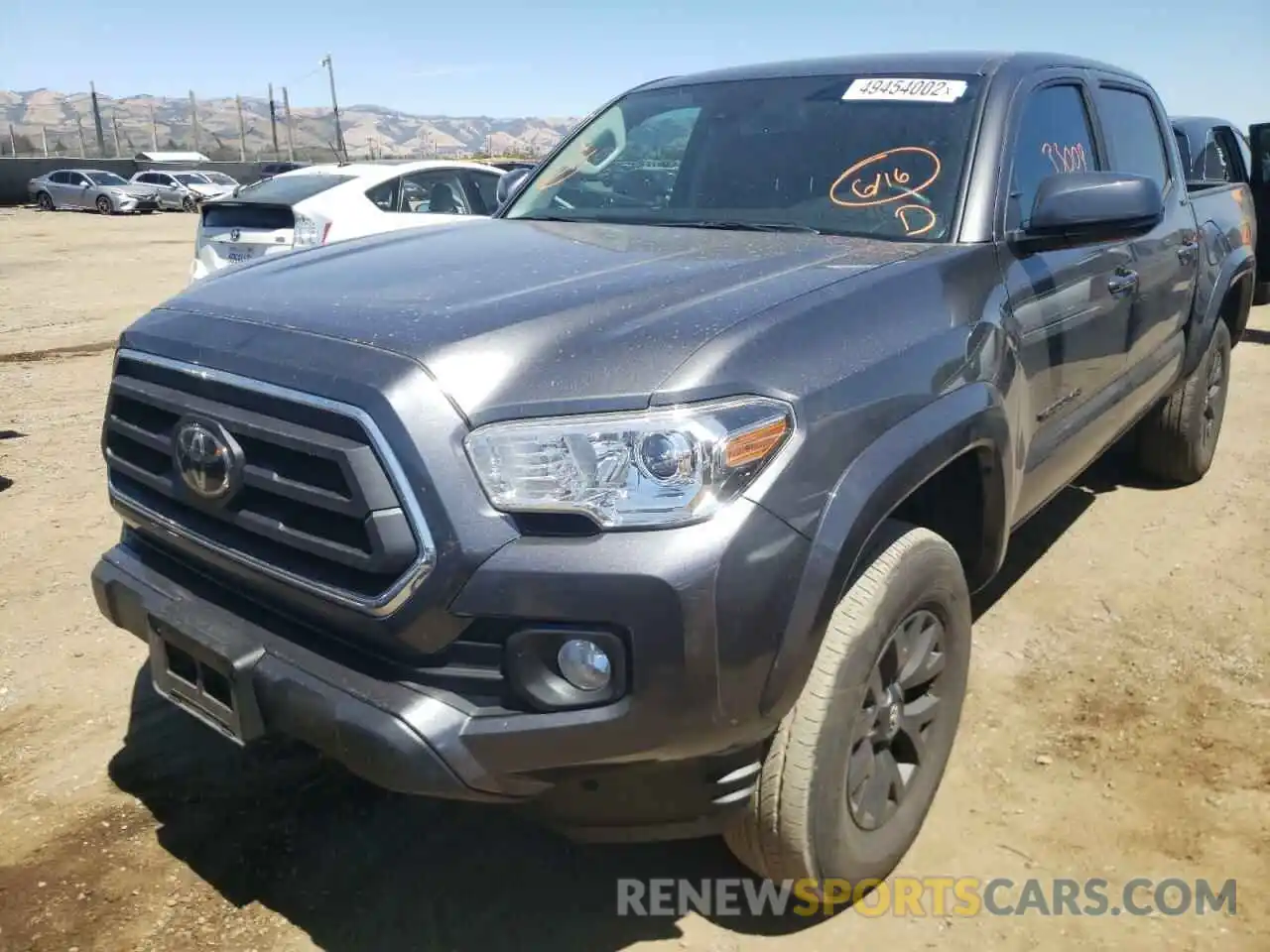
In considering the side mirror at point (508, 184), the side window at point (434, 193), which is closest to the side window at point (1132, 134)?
the side mirror at point (508, 184)

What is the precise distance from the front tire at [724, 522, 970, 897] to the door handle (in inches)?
56.9

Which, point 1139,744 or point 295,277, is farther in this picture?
point 1139,744

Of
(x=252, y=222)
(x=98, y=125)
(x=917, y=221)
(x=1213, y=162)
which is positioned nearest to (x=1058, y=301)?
(x=917, y=221)

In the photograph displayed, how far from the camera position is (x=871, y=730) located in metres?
2.43

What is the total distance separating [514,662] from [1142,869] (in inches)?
69.3

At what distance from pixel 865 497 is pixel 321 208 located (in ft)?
23.6

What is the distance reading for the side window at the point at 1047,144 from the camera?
10.1 ft

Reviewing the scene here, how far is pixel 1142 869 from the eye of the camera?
2.64 meters

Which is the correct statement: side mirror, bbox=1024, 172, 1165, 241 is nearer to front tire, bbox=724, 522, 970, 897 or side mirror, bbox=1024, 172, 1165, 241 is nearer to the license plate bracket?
front tire, bbox=724, 522, 970, 897

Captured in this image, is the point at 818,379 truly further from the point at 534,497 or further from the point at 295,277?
the point at 295,277

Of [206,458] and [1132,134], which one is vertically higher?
[1132,134]

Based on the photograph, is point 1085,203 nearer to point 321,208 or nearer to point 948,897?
point 948,897

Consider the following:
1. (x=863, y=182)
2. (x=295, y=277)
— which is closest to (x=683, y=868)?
(x=295, y=277)

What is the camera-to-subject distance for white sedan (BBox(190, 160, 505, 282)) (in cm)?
831
